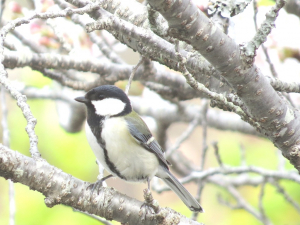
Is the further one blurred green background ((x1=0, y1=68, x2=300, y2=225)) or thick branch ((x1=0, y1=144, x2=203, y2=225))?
blurred green background ((x1=0, y1=68, x2=300, y2=225))

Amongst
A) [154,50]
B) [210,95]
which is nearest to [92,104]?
[154,50]

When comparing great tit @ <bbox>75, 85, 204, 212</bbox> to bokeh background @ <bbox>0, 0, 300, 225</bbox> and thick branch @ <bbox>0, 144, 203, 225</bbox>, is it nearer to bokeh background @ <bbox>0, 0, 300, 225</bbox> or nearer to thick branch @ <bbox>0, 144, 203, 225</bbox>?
thick branch @ <bbox>0, 144, 203, 225</bbox>

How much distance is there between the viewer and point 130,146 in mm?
1967

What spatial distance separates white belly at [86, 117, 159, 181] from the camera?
1.90 meters

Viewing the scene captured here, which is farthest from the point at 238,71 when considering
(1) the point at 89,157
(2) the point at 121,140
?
(1) the point at 89,157

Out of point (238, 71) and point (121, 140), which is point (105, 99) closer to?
point (121, 140)

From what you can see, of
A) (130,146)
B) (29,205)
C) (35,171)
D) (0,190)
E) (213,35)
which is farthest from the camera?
(0,190)

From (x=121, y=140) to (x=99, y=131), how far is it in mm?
115

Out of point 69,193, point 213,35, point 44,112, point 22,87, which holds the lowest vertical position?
point 44,112

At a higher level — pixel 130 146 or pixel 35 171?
pixel 35 171

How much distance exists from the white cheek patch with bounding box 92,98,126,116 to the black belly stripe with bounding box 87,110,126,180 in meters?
0.04

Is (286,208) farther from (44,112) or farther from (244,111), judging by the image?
(44,112)

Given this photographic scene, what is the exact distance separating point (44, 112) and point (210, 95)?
241cm

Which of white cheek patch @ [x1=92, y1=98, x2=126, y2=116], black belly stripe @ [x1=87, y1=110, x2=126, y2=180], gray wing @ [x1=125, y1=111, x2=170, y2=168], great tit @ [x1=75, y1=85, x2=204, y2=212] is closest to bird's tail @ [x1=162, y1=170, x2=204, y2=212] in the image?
great tit @ [x1=75, y1=85, x2=204, y2=212]
